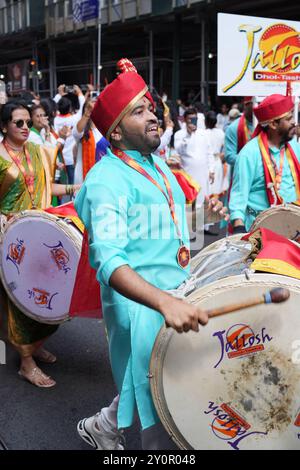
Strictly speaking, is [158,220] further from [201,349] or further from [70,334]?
[70,334]

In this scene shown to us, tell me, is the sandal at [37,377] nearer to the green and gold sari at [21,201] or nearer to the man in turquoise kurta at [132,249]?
the green and gold sari at [21,201]

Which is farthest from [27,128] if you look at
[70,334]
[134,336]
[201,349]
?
[201,349]

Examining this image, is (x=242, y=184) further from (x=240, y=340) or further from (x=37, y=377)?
(x=240, y=340)

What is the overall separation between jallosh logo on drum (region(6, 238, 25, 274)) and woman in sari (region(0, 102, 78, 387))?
1.25ft

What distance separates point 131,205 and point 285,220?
1192mm

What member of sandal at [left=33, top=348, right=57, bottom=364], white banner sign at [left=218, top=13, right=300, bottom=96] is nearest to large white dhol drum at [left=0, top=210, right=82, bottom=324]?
sandal at [left=33, top=348, right=57, bottom=364]

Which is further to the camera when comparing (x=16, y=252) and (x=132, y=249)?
(x=16, y=252)

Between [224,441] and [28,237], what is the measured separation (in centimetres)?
171

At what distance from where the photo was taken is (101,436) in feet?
8.24

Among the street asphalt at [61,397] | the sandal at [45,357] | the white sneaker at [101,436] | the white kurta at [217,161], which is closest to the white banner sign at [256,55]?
the street asphalt at [61,397]

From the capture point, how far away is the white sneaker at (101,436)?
2486 millimetres

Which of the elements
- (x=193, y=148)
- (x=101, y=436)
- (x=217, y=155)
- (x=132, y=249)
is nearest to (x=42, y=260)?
(x=101, y=436)

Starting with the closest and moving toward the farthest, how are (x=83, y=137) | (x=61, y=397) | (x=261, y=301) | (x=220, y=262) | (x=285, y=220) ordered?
(x=261, y=301) → (x=220, y=262) → (x=285, y=220) → (x=61, y=397) → (x=83, y=137)

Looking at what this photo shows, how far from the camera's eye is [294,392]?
190 centimetres
